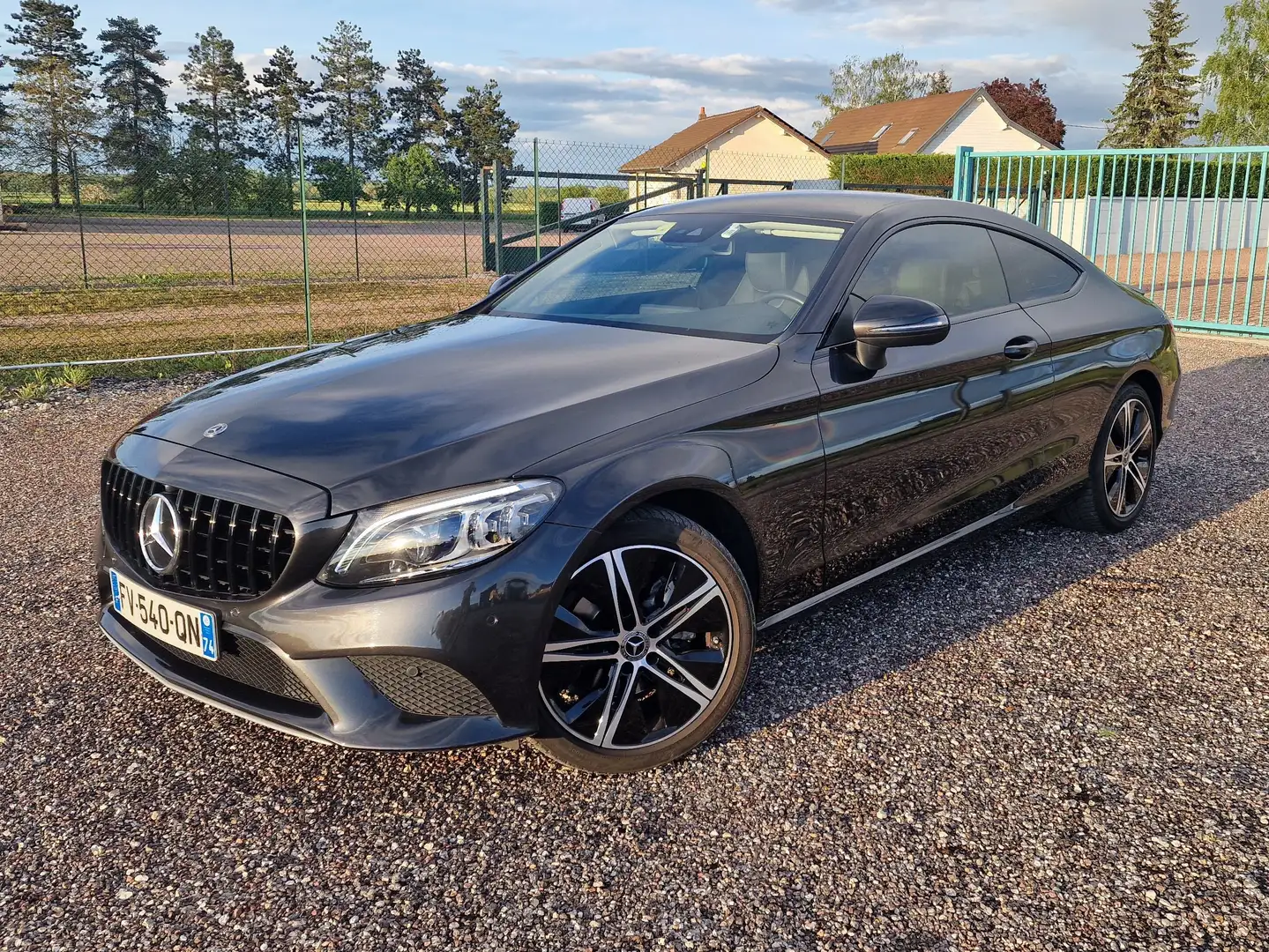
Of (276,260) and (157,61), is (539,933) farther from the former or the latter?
(157,61)

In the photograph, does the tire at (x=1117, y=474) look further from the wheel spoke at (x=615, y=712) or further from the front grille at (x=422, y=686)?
the front grille at (x=422, y=686)

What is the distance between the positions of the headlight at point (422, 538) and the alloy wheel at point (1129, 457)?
10.8ft

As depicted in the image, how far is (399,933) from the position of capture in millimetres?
2240

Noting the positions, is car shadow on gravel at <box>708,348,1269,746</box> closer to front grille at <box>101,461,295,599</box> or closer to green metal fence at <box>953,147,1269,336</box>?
front grille at <box>101,461,295,599</box>

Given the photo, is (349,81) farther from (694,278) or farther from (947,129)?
(694,278)

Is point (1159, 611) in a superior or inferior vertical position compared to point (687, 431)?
inferior

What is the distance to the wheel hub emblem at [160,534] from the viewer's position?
2.67 meters

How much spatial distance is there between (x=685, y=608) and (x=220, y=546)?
1207 mm

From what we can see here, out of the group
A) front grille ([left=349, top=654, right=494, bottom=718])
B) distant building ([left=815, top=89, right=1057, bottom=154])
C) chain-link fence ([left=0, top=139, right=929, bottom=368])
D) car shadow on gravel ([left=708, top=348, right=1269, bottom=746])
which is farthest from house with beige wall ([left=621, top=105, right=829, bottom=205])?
front grille ([left=349, top=654, right=494, bottom=718])

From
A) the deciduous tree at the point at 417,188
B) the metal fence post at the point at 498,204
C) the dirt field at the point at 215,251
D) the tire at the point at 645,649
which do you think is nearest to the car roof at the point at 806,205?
the tire at the point at 645,649

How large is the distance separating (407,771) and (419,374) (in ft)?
3.77

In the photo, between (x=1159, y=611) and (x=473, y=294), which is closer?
(x=1159, y=611)

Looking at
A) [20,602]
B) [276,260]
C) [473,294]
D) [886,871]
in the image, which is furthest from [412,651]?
[276,260]

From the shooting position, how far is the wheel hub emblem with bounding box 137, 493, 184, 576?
2.67 meters
